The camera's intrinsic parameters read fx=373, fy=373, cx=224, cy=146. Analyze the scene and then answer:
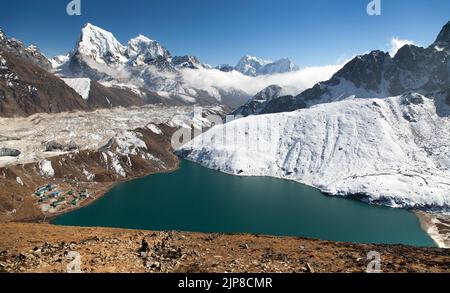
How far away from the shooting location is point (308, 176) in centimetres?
18288

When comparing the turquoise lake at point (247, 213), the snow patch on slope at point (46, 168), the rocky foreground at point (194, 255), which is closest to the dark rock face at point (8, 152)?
the snow patch on slope at point (46, 168)

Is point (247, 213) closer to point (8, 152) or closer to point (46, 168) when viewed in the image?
point (46, 168)

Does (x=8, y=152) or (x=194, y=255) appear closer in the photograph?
(x=194, y=255)

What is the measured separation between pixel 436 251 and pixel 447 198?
12253 cm

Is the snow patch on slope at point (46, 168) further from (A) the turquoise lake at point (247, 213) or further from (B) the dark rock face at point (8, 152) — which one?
(A) the turquoise lake at point (247, 213)

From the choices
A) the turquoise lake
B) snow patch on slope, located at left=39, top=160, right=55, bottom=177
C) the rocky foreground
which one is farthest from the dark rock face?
the rocky foreground

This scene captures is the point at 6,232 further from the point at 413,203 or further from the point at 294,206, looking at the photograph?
the point at 413,203

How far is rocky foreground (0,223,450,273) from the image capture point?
29422 millimetres

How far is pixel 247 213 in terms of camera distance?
124188mm

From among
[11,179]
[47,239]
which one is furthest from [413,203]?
[11,179]

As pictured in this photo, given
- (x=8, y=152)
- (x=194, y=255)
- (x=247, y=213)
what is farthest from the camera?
(x=8, y=152)

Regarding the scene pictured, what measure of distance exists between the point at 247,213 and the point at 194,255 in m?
92.2

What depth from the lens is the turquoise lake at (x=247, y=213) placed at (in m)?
110

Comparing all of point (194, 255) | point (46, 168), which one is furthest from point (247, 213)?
point (194, 255)
